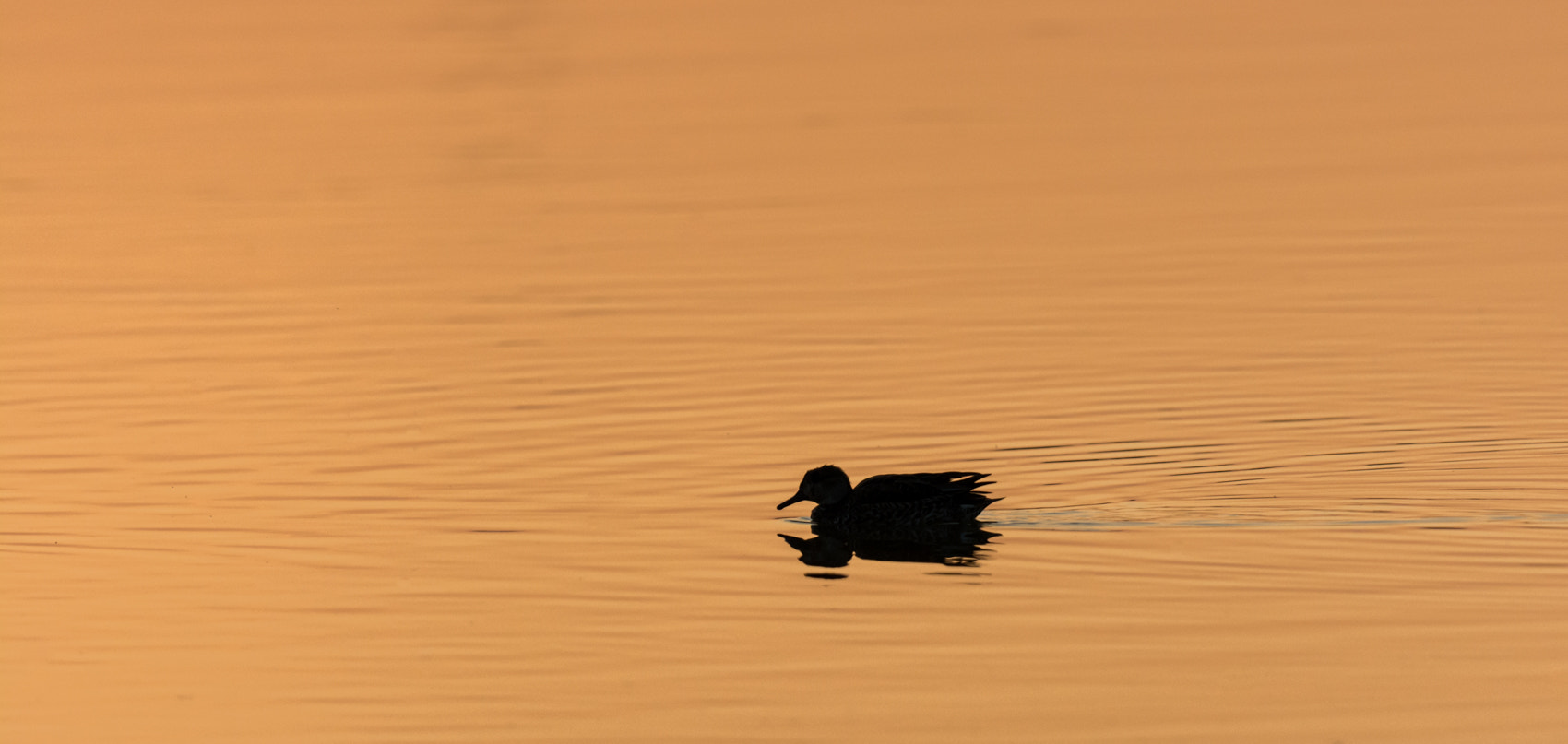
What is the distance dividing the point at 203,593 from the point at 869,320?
27.8 ft

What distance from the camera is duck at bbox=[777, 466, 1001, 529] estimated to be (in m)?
16.7

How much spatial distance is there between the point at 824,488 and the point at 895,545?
0.53 metres

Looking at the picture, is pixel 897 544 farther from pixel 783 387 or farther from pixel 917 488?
pixel 783 387

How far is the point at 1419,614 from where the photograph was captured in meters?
13.5

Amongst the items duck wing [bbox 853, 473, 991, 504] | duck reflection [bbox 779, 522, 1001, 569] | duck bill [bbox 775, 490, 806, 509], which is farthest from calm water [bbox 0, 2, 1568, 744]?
duck wing [bbox 853, 473, 991, 504]

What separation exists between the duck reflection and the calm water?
0.26 ft

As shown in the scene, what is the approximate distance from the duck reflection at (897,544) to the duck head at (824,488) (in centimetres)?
17

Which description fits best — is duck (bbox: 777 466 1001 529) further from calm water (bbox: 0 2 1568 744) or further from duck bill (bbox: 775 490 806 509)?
calm water (bbox: 0 2 1568 744)

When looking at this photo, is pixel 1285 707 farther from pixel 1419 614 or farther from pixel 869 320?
pixel 869 320

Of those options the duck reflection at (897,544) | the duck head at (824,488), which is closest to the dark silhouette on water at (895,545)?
the duck reflection at (897,544)

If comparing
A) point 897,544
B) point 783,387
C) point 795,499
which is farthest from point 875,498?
point 783,387

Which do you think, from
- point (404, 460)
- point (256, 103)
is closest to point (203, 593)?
point (404, 460)

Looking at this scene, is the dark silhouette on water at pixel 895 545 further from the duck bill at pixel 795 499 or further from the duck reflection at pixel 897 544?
the duck bill at pixel 795 499

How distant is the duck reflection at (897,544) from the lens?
16.0m
